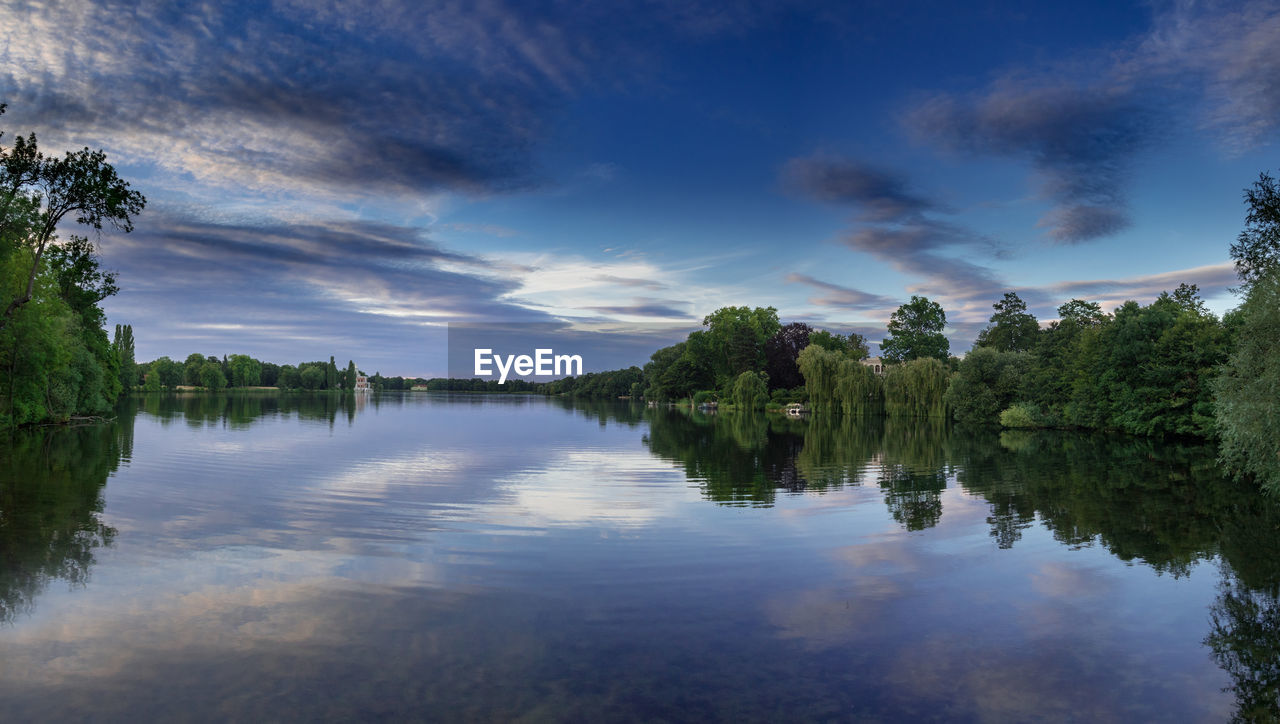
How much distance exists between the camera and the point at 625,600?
30.6 ft

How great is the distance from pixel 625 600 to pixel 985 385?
56923mm

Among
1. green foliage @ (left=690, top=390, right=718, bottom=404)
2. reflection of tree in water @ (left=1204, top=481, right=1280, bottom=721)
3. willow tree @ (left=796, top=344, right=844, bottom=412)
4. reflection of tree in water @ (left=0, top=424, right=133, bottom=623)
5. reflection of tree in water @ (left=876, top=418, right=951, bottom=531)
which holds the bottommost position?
reflection of tree in water @ (left=1204, top=481, right=1280, bottom=721)

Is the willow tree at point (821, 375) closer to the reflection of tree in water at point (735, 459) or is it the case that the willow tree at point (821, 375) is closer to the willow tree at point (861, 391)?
the willow tree at point (861, 391)

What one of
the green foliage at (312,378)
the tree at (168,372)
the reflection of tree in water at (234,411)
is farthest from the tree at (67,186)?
the green foliage at (312,378)

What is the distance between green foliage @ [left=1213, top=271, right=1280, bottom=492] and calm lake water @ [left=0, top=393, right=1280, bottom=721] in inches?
52.6

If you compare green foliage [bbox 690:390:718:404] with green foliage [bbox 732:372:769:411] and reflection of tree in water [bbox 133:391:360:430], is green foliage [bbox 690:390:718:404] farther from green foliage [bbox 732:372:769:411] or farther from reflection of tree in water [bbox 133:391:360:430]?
reflection of tree in water [bbox 133:391:360:430]

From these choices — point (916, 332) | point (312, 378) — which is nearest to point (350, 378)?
point (312, 378)

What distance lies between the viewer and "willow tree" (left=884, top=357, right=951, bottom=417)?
65938mm

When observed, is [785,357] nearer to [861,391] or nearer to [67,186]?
[861,391]

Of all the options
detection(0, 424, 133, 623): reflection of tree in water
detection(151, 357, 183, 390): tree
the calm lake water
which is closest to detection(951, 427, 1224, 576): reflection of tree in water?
the calm lake water

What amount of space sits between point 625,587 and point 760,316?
102 meters

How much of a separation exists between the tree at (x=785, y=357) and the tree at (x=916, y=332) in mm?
11595

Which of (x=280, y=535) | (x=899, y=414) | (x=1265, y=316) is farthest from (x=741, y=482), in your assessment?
(x=899, y=414)

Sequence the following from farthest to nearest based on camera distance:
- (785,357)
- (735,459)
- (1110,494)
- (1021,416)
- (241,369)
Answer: (241,369) → (785,357) → (1021,416) → (735,459) → (1110,494)
